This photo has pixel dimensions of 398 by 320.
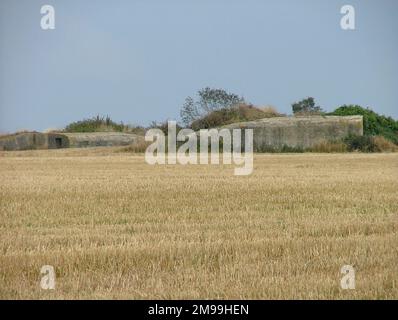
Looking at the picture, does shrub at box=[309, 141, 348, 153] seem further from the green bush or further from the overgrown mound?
the overgrown mound

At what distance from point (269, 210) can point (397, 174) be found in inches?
321

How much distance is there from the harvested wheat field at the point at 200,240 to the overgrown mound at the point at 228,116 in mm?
24165

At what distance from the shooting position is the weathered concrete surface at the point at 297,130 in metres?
33.2

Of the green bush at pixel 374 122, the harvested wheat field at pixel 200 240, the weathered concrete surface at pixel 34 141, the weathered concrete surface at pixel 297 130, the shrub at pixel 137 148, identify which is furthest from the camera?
the weathered concrete surface at pixel 34 141

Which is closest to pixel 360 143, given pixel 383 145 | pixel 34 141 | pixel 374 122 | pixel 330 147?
pixel 383 145

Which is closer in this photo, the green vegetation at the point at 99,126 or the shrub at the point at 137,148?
the shrub at the point at 137,148

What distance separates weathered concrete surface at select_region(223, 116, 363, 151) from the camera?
33219 mm

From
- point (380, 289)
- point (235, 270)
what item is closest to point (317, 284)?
point (380, 289)

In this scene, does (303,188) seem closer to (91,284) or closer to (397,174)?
(397,174)

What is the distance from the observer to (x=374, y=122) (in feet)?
125

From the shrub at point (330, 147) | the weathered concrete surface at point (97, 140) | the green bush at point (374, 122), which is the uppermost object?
the green bush at point (374, 122)

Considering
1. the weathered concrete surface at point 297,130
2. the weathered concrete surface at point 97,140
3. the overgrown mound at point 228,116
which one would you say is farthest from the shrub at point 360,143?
the weathered concrete surface at point 97,140

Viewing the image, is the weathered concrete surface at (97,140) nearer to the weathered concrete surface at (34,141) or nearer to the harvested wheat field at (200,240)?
the weathered concrete surface at (34,141)

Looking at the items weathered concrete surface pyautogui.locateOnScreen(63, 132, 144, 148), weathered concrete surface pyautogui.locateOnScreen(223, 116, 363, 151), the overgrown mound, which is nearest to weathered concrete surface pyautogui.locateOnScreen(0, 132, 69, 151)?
weathered concrete surface pyautogui.locateOnScreen(63, 132, 144, 148)
